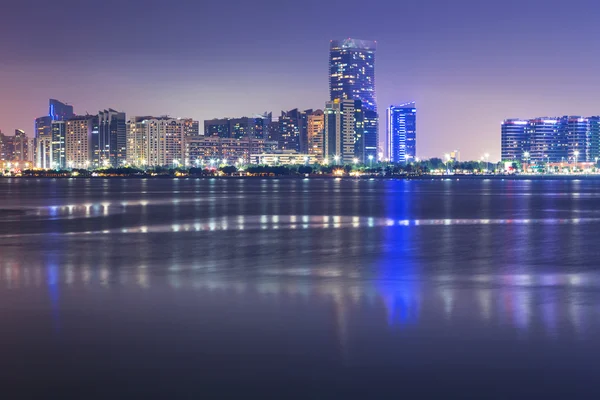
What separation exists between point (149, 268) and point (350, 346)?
10366 mm

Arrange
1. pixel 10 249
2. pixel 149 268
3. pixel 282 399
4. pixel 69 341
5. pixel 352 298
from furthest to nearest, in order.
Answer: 1. pixel 10 249
2. pixel 149 268
3. pixel 352 298
4. pixel 69 341
5. pixel 282 399

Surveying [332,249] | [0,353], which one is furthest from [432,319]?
[332,249]

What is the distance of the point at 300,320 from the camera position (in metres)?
12.6

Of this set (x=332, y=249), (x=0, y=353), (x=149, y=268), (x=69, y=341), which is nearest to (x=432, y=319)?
(x=69, y=341)

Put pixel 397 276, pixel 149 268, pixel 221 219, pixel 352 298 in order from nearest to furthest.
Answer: pixel 352 298 < pixel 397 276 < pixel 149 268 < pixel 221 219

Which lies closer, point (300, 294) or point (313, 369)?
point (313, 369)

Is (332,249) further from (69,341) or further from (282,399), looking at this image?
(282,399)

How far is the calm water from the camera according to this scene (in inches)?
360

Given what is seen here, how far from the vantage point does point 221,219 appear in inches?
1654

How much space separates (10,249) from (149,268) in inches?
311

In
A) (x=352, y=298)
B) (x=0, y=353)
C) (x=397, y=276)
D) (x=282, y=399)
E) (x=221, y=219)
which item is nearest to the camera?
(x=282, y=399)

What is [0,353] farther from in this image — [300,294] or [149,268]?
[149,268]

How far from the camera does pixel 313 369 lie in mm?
9609

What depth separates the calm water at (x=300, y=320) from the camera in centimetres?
913
